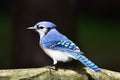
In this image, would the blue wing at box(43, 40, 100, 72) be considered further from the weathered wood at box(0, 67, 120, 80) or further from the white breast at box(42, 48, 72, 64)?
the weathered wood at box(0, 67, 120, 80)

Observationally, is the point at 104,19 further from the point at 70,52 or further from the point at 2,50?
the point at 70,52

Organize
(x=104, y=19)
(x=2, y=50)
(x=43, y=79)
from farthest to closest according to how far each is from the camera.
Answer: (x=104, y=19), (x=2, y=50), (x=43, y=79)

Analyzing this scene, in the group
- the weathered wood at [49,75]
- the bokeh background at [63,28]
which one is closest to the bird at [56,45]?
the weathered wood at [49,75]

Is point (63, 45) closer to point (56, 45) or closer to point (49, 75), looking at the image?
point (56, 45)

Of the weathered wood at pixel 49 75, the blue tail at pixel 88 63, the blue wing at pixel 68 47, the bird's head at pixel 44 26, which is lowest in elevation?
the weathered wood at pixel 49 75

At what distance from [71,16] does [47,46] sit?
13.1 ft

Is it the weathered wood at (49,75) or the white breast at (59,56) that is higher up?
the white breast at (59,56)

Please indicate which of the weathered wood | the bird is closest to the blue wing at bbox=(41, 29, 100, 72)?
the bird

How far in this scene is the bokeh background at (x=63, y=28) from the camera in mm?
9547

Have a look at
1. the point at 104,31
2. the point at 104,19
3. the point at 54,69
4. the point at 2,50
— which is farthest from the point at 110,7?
the point at 54,69

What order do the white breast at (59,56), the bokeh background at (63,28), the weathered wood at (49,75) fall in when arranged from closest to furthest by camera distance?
the weathered wood at (49,75) → the white breast at (59,56) → the bokeh background at (63,28)

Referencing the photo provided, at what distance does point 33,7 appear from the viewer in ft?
31.4

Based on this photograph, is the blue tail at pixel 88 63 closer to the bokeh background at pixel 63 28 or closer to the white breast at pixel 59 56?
the white breast at pixel 59 56

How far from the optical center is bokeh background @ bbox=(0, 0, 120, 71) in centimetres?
955
